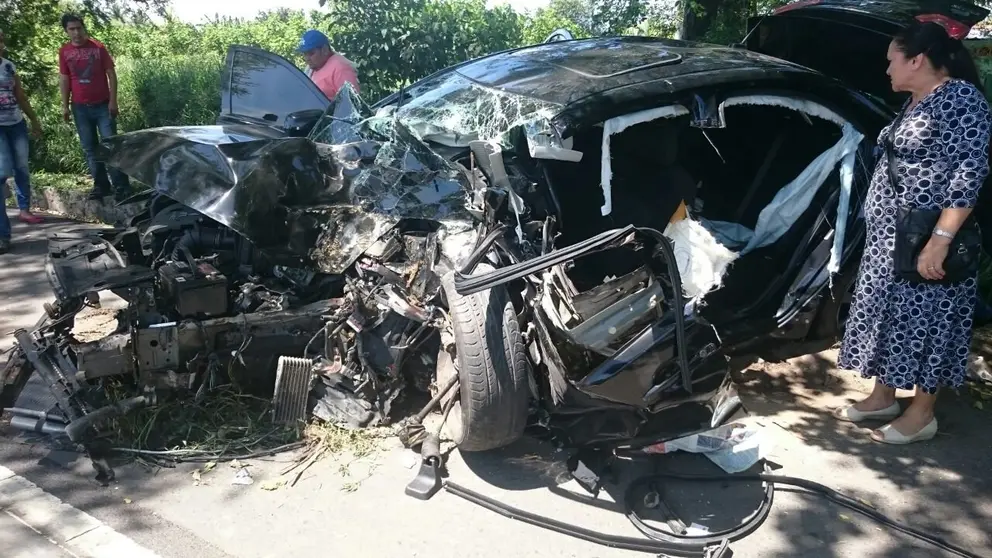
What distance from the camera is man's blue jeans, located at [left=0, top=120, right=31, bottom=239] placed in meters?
6.72

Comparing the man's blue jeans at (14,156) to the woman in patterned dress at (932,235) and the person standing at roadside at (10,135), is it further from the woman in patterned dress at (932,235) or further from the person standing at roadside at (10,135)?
the woman in patterned dress at (932,235)

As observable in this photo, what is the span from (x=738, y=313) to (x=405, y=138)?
6.38 feet

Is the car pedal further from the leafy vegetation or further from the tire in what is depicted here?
the leafy vegetation

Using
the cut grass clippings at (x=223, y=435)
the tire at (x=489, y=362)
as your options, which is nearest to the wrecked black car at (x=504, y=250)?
the tire at (x=489, y=362)

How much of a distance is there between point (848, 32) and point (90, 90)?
275 inches

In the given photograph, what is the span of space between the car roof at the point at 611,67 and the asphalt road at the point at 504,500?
1707mm

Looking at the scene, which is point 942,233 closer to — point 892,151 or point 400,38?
point 892,151

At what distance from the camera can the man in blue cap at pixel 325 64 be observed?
19.8ft

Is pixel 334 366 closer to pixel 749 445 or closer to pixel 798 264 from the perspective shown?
pixel 749 445

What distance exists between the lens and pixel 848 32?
15.2 feet

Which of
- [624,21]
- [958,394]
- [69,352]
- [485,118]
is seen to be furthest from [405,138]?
[624,21]

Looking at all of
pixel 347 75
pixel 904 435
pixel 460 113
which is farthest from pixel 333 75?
pixel 904 435

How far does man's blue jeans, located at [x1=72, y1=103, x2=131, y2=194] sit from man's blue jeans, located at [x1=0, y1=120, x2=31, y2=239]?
0.77 metres

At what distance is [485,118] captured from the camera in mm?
3760
